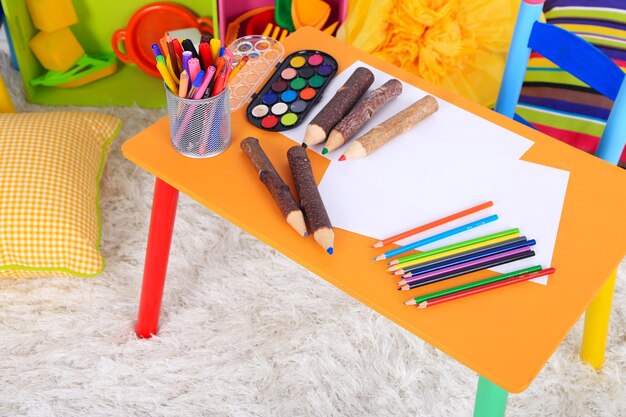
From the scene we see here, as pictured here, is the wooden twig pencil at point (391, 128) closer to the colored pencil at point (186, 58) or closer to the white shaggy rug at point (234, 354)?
the colored pencil at point (186, 58)

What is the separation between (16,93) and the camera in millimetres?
1921

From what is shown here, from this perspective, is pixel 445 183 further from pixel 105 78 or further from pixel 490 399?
pixel 105 78

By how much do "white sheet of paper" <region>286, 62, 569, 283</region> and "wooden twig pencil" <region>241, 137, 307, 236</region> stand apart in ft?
0.19

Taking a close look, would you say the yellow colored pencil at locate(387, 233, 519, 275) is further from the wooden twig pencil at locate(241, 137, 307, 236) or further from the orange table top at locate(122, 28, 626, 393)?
the wooden twig pencil at locate(241, 137, 307, 236)

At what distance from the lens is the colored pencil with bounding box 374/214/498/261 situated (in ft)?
3.02

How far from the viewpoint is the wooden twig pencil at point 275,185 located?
933 millimetres

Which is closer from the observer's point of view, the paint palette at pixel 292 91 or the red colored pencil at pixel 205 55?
the red colored pencil at pixel 205 55

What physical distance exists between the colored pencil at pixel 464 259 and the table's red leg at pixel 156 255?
16.8 inches

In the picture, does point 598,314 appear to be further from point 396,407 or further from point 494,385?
point 494,385

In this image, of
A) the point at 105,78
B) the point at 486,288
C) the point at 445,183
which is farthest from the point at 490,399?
the point at 105,78

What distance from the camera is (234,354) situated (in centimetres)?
140

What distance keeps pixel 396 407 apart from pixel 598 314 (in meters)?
0.40

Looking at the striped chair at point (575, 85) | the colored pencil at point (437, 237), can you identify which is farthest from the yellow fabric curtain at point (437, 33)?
the colored pencil at point (437, 237)

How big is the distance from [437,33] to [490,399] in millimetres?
987
